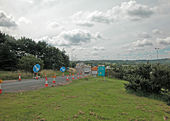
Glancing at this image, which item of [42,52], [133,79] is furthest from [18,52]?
[133,79]

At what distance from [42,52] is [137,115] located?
48.1m

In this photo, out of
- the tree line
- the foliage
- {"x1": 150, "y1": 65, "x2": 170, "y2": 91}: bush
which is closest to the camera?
{"x1": 150, "y1": 65, "x2": 170, "y2": 91}: bush

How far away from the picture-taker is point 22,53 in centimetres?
4266

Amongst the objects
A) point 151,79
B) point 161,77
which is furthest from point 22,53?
point 161,77

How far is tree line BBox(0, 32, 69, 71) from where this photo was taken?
103ft

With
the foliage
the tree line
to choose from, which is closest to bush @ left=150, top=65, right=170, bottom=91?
the foliage

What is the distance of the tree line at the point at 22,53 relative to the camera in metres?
31.5

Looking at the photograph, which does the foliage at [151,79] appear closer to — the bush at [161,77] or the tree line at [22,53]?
the bush at [161,77]

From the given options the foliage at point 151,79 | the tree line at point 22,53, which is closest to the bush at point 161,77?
the foliage at point 151,79

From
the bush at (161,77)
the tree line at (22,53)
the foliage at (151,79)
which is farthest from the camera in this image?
the tree line at (22,53)

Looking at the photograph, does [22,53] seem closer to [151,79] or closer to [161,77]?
[151,79]

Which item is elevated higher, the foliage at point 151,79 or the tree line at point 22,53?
the tree line at point 22,53

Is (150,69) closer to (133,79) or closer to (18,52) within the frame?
(133,79)

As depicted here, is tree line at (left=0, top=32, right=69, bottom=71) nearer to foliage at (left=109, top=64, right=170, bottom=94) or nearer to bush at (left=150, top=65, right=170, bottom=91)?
foliage at (left=109, top=64, right=170, bottom=94)
